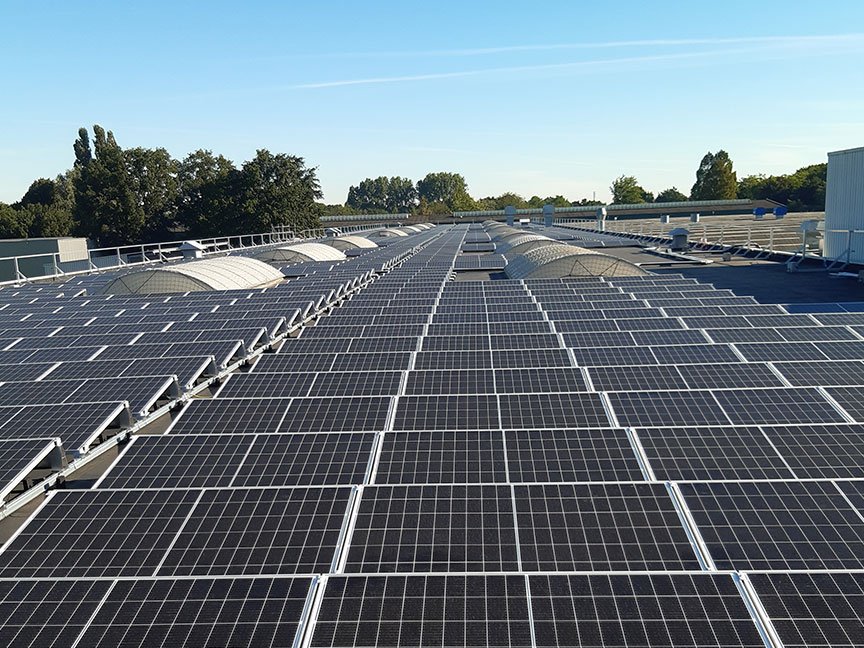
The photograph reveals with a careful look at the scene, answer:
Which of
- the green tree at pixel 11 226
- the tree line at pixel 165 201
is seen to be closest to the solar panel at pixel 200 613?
the tree line at pixel 165 201

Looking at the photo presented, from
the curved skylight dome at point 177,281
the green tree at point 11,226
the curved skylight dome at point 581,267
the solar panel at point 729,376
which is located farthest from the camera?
the green tree at point 11,226

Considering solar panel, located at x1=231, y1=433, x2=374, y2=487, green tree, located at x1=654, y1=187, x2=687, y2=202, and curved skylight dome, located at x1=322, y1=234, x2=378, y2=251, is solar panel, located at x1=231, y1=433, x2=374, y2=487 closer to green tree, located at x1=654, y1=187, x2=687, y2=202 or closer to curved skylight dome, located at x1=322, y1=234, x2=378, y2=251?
curved skylight dome, located at x1=322, y1=234, x2=378, y2=251

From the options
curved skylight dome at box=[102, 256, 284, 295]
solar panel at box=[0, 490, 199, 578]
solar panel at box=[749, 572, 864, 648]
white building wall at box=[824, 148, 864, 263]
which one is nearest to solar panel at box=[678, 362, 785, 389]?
solar panel at box=[749, 572, 864, 648]

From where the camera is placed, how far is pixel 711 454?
8062 mm

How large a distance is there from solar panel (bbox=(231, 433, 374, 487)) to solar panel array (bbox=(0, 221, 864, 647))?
0.10ft

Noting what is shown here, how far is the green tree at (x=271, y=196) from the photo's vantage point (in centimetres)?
9075

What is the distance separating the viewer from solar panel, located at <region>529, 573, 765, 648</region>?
4562 mm

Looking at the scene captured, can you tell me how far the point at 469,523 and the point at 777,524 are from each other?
2.97m

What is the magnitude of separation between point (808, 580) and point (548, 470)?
315 centimetres

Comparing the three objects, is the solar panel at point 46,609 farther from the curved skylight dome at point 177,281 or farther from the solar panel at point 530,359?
the curved skylight dome at point 177,281

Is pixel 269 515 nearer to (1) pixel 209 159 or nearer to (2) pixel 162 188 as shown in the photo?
(2) pixel 162 188

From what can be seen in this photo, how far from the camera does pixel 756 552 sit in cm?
577

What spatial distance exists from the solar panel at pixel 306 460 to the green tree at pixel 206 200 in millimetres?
89072

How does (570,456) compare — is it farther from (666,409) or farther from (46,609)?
(46,609)
